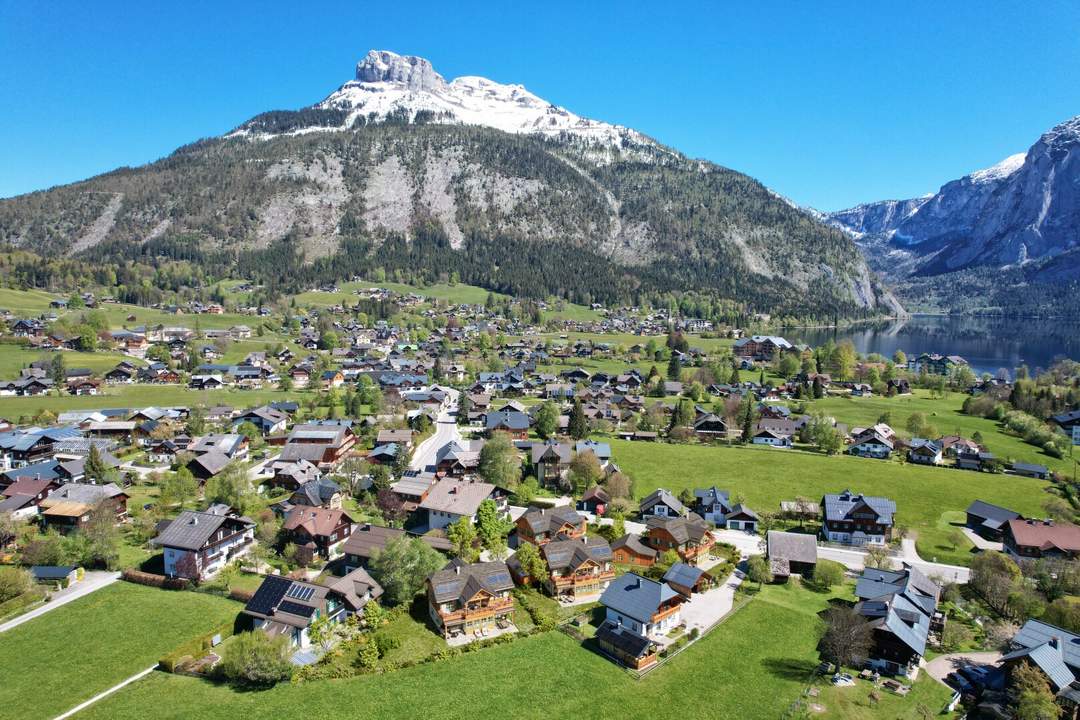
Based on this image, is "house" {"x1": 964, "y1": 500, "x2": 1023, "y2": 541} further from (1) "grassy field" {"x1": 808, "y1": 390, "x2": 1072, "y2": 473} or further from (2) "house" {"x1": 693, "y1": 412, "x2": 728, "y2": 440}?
(2) "house" {"x1": 693, "y1": 412, "x2": 728, "y2": 440}

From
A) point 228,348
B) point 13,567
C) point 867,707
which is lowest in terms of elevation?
point 867,707

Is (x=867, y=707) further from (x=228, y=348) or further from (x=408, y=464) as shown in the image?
(x=228, y=348)

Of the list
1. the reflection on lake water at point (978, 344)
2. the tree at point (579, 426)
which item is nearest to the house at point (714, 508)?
the tree at point (579, 426)

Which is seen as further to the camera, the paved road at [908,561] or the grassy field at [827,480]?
the grassy field at [827,480]

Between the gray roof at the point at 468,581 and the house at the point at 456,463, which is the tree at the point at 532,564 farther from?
the house at the point at 456,463

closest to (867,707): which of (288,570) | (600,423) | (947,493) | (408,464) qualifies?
(288,570)

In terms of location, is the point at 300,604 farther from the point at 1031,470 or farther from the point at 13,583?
the point at 1031,470

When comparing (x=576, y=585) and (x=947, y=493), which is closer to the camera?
(x=576, y=585)
